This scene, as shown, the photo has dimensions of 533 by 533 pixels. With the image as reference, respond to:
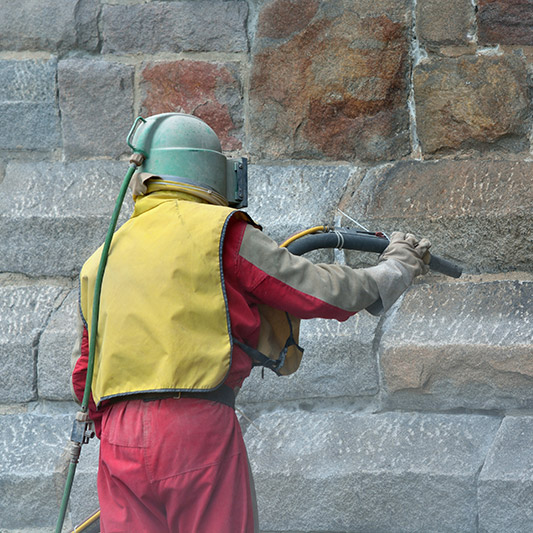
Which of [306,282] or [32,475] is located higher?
[306,282]

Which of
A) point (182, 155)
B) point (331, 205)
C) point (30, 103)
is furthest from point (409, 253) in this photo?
point (30, 103)

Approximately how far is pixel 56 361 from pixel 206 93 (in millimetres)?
1224

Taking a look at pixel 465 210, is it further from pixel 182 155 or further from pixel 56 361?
pixel 56 361

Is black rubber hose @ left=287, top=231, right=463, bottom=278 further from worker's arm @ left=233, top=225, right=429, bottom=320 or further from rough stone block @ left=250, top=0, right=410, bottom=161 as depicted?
rough stone block @ left=250, top=0, right=410, bottom=161

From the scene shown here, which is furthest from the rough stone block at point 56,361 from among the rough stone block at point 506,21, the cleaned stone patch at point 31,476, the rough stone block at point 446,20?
the rough stone block at point 506,21

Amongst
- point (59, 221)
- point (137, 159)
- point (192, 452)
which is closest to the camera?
point (192, 452)

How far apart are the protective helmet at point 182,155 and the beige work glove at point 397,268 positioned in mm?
443

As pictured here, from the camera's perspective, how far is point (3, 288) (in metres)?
3.38

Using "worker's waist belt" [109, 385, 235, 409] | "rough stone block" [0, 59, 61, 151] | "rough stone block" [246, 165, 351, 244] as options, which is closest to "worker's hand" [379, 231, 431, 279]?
"worker's waist belt" [109, 385, 235, 409]

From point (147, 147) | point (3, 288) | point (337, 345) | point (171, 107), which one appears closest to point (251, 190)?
point (171, 107)

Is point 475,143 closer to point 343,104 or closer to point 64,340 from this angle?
point 343,104

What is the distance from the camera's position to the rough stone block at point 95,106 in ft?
11.4

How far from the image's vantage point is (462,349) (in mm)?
2906

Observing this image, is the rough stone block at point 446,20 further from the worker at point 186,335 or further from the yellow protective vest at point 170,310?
the yellow protective vest at point 170,310
